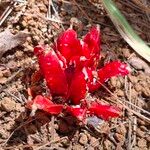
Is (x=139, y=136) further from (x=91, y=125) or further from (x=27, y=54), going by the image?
(x=27, y=54)

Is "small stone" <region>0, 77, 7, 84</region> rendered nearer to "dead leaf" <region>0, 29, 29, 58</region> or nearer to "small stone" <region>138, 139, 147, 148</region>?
"dead leaf" <region>0, 29, 29, 58</region>

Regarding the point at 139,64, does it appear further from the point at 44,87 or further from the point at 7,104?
the point at 7,104

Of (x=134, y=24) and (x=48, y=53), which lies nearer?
(x=48, y=53)

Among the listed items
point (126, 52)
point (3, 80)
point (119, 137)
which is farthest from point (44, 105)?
point (126, 52)

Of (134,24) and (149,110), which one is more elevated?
(134,24)

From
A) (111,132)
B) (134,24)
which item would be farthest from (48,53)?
(134,24)

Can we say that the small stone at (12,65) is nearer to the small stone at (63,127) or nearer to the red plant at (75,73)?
the red plant at (75,73)
